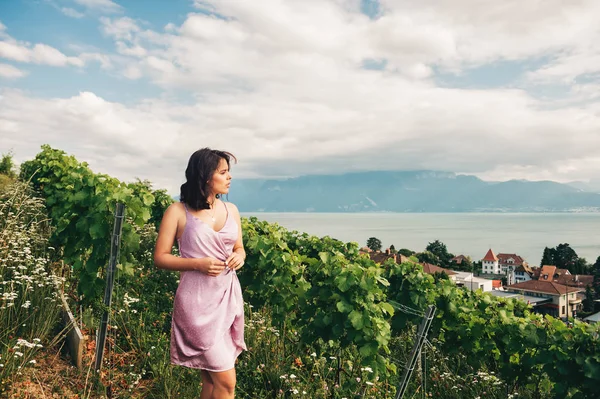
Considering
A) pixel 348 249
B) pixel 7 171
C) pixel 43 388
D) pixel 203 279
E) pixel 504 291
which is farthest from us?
pixel 504 291

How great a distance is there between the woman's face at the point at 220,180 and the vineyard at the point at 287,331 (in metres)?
1.90

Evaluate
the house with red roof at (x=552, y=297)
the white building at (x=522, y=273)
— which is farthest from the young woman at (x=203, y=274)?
the white building at (x=522, y=273)

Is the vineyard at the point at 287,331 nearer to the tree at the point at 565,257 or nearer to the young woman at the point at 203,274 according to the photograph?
the young woman at the point at 203,274

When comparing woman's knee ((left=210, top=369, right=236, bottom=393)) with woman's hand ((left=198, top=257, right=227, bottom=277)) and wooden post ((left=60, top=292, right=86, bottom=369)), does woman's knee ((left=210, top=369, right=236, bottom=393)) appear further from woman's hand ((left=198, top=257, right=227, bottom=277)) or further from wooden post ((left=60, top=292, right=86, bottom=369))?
wooden post ((left=60, top=292, right=86, bottom=369))

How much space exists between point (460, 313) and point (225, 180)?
4.20m

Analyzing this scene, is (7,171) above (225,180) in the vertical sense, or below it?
above

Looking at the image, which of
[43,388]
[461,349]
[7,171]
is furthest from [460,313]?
[7,171]

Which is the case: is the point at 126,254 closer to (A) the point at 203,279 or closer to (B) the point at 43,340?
(B) the point at 43,340

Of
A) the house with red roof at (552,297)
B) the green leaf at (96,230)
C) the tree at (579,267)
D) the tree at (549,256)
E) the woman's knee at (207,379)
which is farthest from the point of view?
the tree at (549,256)

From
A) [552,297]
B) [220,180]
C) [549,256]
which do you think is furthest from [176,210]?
[549,256]

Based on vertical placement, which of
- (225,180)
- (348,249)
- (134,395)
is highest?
(225,180)

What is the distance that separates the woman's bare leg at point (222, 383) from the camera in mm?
2975

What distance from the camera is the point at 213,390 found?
3018mm

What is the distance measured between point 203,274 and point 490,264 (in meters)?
127
